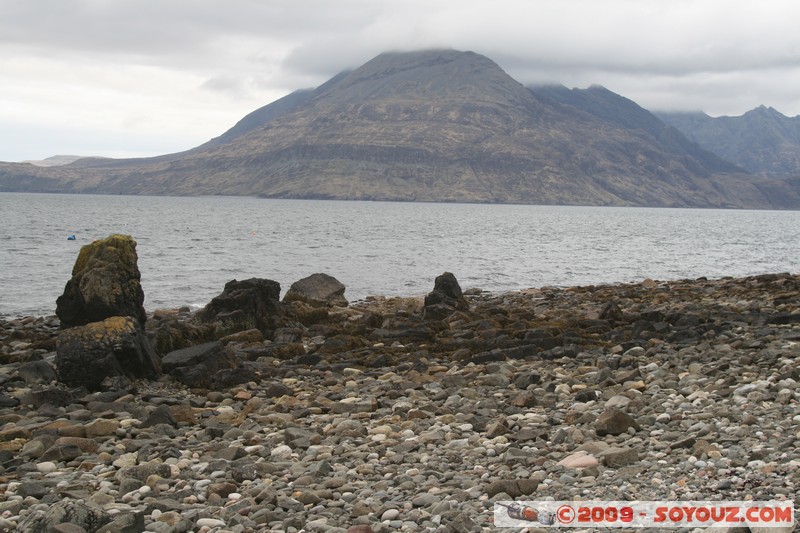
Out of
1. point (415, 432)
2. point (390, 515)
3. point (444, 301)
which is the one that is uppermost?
point (444, 301)

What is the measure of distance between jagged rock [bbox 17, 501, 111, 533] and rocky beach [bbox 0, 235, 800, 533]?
2 cm

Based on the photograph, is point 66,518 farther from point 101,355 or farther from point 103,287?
point 103,287

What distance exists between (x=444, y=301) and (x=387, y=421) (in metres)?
15.3

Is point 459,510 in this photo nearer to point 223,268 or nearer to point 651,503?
point 651,503

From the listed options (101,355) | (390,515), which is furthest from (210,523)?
(101,355)

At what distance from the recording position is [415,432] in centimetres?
1270

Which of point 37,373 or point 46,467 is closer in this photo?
point 46,467

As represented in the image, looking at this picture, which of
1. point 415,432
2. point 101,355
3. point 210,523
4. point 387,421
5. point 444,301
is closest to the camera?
point 210,523

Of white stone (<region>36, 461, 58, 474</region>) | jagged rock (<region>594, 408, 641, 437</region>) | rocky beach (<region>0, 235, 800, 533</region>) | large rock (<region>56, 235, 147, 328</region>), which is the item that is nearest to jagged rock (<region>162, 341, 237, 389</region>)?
rocky beach (<region>0, 235, 800, 533</region>)

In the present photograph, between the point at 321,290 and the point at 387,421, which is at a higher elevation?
the point at 321,290

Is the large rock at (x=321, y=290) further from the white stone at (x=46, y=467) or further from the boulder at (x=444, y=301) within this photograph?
the white stone at (x=46, y=467)

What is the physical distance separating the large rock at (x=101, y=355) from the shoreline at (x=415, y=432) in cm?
44

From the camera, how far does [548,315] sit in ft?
92.8

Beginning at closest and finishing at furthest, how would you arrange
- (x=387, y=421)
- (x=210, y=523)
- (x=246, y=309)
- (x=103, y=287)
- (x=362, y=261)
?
(x=210, y=523), (x=387, y=421), (x=103, y=287), (x=246, y=309), (x=362, y=261)
